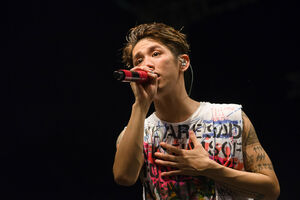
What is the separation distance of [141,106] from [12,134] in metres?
1.62

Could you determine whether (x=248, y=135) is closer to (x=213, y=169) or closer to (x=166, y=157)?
(x=213, y=169)

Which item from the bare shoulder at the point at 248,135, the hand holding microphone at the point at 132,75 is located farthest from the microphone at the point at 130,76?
the bare shoulder at the point at 248,135

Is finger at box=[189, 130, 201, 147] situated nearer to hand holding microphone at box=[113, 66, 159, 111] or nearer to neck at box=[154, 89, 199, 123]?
neck at box=[154, 89, 199, 123]

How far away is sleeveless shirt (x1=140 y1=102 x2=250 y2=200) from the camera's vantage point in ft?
4.37

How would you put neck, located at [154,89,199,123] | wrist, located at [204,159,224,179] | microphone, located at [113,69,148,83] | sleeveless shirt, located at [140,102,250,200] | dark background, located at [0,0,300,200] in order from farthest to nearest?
dark background, located at [0,0,300,200] → neck, located at [154,89,199,123] → sleeveless shirt, located at [140,102,250,200] → wrist, located at [204,159,224,179] → microphone, located at [113,69,148,83]

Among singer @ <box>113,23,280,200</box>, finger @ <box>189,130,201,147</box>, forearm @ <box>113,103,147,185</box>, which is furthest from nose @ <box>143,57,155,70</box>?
finger @ <box>189,130,201,147</box>

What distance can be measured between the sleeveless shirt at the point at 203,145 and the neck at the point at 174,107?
1.0 inches

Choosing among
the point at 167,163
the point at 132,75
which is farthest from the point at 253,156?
the point at 132,75

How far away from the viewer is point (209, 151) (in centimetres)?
136

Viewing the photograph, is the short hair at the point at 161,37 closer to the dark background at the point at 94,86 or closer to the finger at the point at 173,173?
the finger at the point at 173,173

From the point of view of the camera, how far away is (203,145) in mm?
1373

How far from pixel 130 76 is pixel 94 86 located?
186 centimetres

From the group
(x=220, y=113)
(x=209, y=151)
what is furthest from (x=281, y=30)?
(x=209, y=151)

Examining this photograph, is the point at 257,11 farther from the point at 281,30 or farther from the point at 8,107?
the point at 8,107
